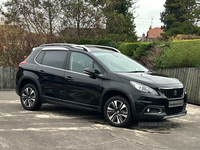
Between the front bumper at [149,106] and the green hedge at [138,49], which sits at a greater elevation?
the green hedge at [138,49]

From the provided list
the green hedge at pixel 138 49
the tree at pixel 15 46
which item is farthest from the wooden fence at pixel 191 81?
the tree at pixel 15 46

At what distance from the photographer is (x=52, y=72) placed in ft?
25.1

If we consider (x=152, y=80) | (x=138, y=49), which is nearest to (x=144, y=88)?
(x=152, y=80)

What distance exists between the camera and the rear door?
7.47 m

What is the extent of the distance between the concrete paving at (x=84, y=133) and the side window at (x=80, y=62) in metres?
1.24

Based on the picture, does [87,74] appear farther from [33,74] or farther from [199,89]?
[199,89]

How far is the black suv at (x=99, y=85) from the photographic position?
6.21 metres

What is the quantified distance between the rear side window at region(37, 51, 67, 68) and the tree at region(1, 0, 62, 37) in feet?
62.0

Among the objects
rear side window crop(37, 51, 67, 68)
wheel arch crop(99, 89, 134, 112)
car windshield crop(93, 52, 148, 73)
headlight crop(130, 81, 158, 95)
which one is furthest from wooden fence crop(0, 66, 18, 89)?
headlight crop(130, 81, 158, 95)

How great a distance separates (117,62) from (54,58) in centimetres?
172

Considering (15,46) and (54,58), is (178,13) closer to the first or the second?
(15,46)

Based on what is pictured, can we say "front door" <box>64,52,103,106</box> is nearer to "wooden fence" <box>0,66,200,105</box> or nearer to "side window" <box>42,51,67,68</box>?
"side window" <box>42,51,67,68</box>

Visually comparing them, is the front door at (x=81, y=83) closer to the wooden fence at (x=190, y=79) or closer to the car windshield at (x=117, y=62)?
the car windshield at (x=117, y=62)

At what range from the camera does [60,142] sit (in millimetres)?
5129
